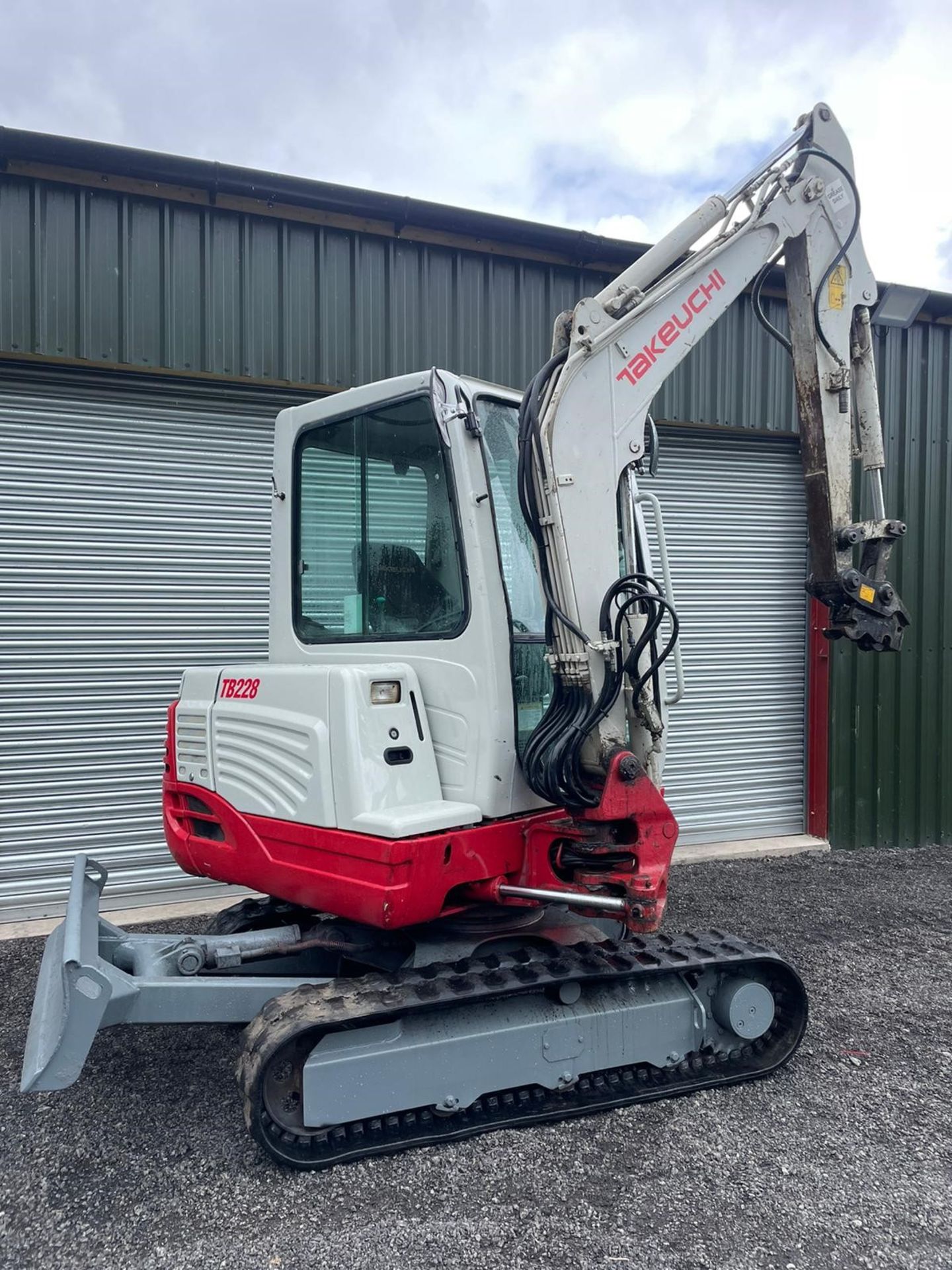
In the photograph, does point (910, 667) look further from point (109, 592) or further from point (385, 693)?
point (109, 592)

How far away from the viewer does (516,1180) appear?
10.6ft

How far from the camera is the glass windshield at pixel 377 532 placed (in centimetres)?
375

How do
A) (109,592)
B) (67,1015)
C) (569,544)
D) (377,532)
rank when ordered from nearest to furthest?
(67,1015), (569,544), (377,532), (109,592)

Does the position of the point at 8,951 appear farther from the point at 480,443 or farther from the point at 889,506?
the point at 889,506

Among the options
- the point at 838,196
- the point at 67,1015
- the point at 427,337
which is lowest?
the point at 67,1015

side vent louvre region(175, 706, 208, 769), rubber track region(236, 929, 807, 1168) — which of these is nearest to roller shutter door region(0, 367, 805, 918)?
side vent louvre region(175, 706, 208, 769)

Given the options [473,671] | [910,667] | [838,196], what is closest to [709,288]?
[838,196]

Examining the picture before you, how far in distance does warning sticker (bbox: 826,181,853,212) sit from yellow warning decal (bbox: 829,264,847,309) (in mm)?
263

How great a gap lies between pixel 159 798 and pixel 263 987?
327 centimetres

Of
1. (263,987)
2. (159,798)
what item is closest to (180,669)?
(159,798)

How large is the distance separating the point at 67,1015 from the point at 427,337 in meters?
5.44

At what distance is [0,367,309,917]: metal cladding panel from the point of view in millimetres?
6141

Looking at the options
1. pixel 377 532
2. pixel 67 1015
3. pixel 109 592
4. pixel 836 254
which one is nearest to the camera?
pixel 67 1015

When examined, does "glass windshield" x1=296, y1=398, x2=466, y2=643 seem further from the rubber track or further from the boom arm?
the rubber track
